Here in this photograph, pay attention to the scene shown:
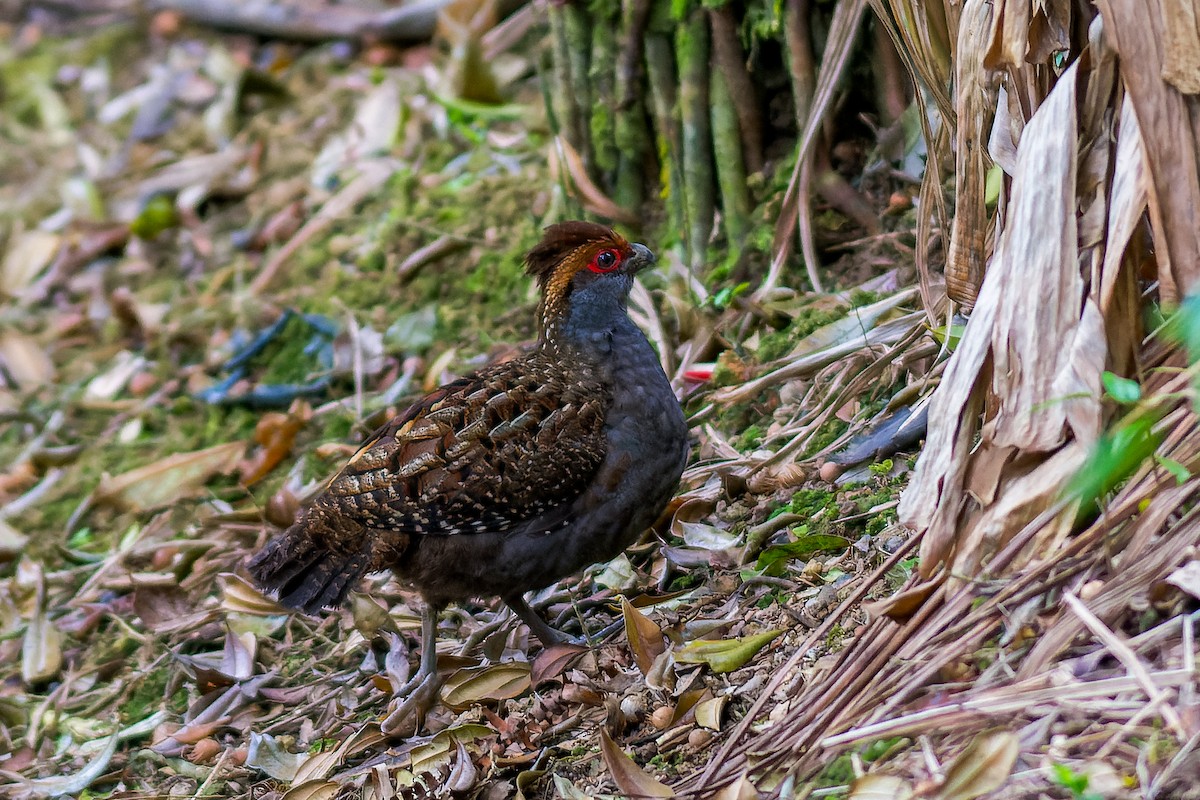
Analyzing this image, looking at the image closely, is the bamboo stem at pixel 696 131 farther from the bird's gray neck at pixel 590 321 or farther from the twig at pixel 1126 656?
the twig at pixel 1126 656

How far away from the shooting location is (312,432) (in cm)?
603

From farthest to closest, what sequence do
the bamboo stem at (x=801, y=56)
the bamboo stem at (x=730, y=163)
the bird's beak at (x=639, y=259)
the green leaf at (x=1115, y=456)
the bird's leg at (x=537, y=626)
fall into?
the bamboo stem at (x=730, y=163), the bamboo stem at (x=801, y=56), the bird's beak at (x=639, y=259), the bird's leg at (x=537, y=626), the green leaf at (x=1115, y=456)

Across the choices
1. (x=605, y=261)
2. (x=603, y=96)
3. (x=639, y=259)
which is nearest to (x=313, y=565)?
(x=605, y=261)

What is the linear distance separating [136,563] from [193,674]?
1050 mm

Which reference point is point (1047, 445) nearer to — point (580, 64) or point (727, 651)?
point (727, 651)

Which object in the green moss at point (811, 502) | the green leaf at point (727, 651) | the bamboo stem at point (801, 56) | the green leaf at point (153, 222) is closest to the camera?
the green leaf at point (727, 651)

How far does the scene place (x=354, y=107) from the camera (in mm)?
8086

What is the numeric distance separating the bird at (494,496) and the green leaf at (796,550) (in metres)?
0.48

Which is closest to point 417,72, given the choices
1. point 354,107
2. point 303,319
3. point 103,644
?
point 354,107

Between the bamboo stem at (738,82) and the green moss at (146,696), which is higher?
the bamboo stem at (738,82)

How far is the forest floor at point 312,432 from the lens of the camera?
3.88 meters

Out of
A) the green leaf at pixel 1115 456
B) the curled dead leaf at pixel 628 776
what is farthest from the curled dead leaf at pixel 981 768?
the curled dead leaf at pixel 628 776

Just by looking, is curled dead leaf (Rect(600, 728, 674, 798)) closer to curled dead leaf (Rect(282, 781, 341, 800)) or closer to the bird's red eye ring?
curled dead leaf (Rect(282, 781, 341, 800))

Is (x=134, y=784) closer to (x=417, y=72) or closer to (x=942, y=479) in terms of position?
(x=942, y=479)
